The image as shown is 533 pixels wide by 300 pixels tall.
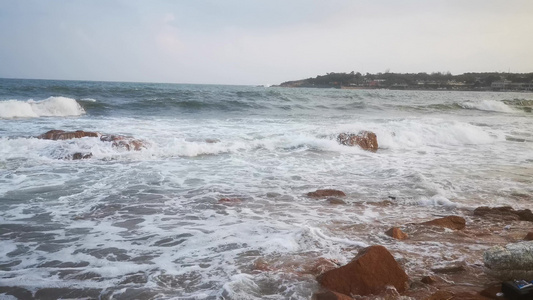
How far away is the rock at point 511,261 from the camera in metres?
2.78

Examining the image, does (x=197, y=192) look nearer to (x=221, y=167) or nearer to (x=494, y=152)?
(x=221, y=167)

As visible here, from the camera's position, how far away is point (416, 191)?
603 cm

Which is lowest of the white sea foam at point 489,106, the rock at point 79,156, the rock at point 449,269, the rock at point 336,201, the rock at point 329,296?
the rock at point 336,201

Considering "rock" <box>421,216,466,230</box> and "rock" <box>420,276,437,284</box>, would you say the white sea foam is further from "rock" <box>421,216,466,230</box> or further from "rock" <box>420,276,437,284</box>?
"rock" <box>420,276,437,284</box>

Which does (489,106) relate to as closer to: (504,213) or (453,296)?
(504,213)

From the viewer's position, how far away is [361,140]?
35.0 feet

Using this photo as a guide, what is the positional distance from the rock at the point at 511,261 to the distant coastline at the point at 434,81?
315 feet

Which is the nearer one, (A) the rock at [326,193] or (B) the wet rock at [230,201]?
(B) the wet rock at [230,201]

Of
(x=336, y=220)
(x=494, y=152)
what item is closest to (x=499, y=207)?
(x=336, y=220)

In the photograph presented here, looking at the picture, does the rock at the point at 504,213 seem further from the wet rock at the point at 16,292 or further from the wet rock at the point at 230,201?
the wet rock at the point at 16,292

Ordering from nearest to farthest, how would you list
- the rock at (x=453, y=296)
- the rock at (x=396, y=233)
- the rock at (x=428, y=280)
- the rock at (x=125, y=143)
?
the rock at (x=453, y=296)
the rock at (x=428, y=280)
the rock at (x=396, y=233)
the rock at (x=125, y=143)

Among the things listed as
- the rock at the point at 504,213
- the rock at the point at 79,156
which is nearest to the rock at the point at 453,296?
the rock at the point at 504,213

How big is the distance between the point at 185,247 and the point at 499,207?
14.6ft

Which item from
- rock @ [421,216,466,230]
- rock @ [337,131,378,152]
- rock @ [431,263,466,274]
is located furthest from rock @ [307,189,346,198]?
rock @ [337,131,378,152]
